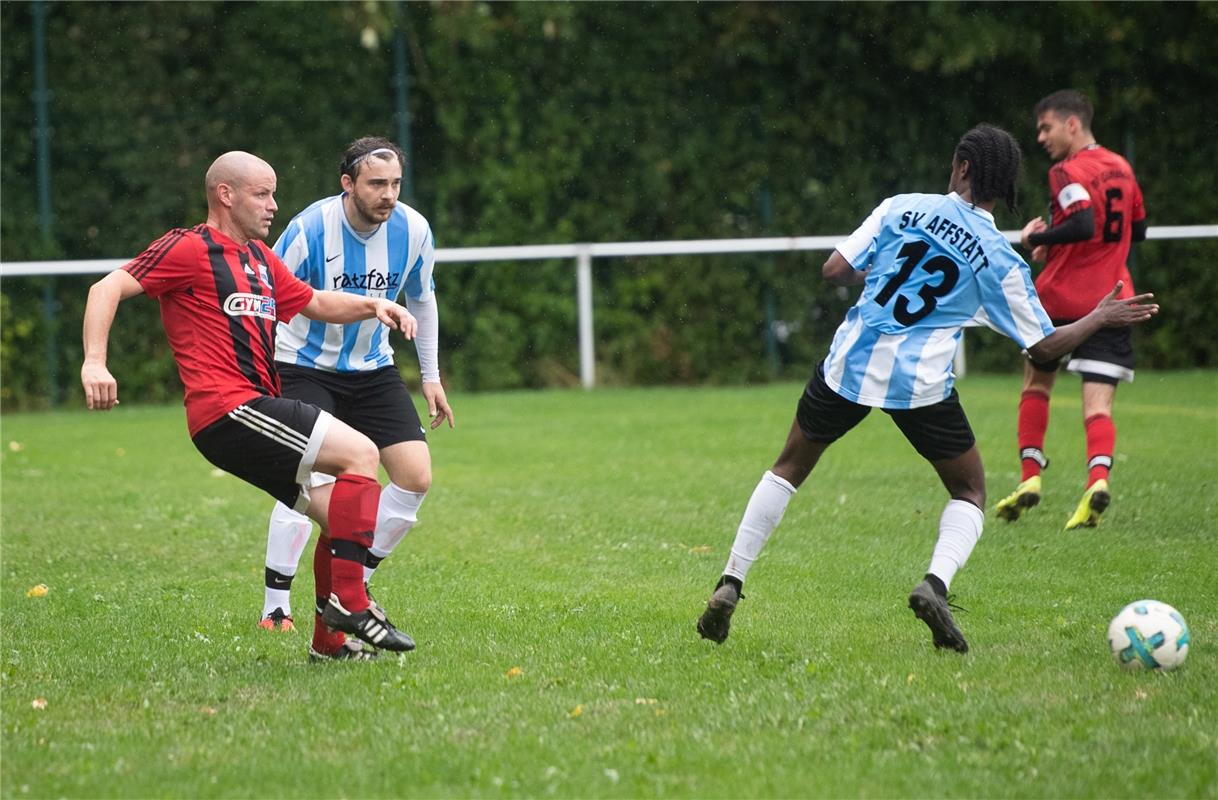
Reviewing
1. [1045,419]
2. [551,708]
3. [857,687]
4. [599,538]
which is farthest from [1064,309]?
[551,708]

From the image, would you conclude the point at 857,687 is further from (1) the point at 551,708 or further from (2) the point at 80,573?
(2) the point at 80,573

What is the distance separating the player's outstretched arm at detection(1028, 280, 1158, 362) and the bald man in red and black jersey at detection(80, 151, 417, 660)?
2301 mm

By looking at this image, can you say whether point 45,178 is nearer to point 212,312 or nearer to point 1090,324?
point 212,312

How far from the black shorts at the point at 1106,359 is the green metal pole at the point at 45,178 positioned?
39.0 feet

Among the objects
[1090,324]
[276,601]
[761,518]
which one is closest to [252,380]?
[276,601]

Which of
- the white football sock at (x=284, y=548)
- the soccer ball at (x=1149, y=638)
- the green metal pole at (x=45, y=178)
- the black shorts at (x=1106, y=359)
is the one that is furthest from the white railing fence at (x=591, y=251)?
the soccer ball at (x=1149, y=638)

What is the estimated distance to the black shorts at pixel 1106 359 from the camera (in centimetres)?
870

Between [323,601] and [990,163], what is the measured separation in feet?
9.48

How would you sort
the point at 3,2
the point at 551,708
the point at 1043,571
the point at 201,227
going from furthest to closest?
the point at 3,2, the point at 1043,571, the point at 201,227, the point at 551,708

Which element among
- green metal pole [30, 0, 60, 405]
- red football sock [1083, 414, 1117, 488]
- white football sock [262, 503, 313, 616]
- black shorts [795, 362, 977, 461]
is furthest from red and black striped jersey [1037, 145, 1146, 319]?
green metal pole [30, 0, 60, 405]

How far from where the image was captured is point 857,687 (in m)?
4.89

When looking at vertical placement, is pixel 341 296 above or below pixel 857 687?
above

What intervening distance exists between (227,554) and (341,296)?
3.05m

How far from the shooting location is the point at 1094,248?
880 cm
